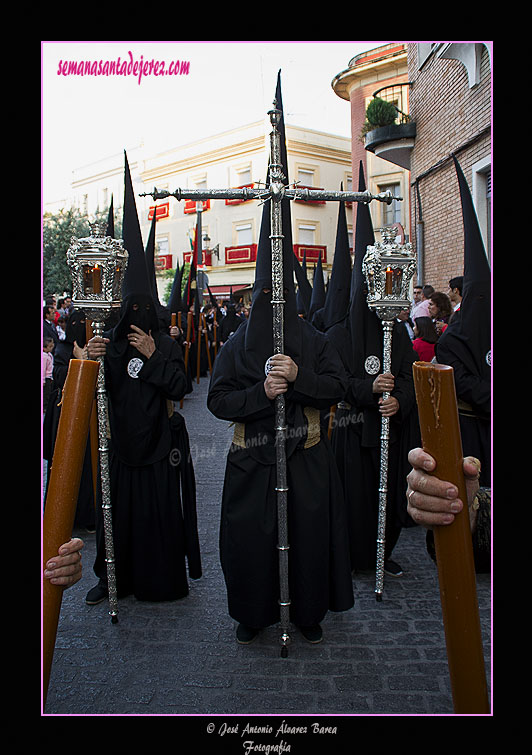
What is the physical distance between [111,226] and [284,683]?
3438 mm

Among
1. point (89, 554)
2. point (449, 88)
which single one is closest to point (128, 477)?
point (89, 554)

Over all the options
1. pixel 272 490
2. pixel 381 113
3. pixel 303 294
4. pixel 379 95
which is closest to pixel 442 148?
pixel 381 113

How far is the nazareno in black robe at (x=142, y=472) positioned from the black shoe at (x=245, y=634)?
73 cm

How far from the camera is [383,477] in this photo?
13.8 feet

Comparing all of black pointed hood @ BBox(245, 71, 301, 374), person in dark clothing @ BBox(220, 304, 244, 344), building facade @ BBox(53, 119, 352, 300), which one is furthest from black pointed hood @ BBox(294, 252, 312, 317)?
person in dark clothing @ BBox(220, 304, 244, 344)

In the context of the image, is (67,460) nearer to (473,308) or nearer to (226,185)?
(473,308)

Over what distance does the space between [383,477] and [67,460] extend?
10.6 ft

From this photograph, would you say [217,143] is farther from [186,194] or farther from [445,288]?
[186,194]

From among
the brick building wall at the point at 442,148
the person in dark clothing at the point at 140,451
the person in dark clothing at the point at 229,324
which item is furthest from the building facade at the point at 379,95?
the person in dark clothing at the point at 140,451

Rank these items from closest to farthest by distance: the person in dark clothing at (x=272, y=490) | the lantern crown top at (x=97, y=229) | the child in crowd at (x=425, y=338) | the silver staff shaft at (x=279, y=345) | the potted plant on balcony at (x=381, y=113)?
the silver staff shaft at (x=279, y=345) → the person in dark clothing at (x=272, y=490) → the lantern crown top at (x=97, y=229) → the child in crowd at (x=425, y=338) → the potted plant on balcony at (x=381, y=113)

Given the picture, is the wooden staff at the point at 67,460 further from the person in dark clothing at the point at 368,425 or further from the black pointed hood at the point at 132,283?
the person in dark clothing at the point at 368,425

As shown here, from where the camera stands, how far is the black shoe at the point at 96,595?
4.08 metres
